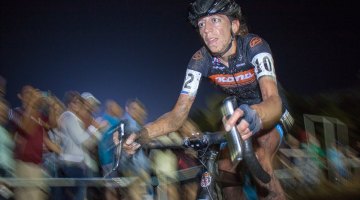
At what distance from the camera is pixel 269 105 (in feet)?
7.47

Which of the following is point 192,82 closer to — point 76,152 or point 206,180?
point 206,180

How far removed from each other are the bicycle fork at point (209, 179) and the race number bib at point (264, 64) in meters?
0.79

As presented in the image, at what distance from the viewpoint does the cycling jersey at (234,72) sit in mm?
3115

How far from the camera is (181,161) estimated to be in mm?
4891

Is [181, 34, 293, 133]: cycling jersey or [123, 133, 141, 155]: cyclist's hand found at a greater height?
[181, 34, 293, 133]: cycling jersey

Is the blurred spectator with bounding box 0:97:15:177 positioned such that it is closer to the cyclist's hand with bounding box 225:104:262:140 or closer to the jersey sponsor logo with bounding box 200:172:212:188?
the jersey sponsor logo with bounding box 200:172:212:188

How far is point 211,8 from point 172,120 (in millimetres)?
971

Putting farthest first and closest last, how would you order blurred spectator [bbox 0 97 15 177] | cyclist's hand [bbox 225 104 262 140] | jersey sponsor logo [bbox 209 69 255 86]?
blurred spectator [bbox 0 97 15 177] → jersey sponsor logo [bbox 209 69 255 86] → cyclist's hand [bbox 225 104 262 140]

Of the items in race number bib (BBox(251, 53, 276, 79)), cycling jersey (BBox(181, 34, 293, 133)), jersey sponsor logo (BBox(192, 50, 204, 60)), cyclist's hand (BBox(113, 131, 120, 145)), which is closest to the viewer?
cyclist's hand (BBox(113, 131, 120, 145))

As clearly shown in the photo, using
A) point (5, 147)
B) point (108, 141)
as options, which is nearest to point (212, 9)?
point (108, 141)

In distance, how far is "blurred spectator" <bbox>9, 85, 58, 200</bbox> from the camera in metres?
4.50

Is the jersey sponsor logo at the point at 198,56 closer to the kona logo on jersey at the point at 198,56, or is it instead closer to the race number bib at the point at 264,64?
the kona logo on jersey at the point at 198,56

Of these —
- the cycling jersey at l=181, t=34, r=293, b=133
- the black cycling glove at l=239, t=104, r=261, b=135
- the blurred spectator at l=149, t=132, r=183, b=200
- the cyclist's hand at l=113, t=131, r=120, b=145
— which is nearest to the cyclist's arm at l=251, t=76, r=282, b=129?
the black cycling glove at l=239, t=104, r=261, b=135

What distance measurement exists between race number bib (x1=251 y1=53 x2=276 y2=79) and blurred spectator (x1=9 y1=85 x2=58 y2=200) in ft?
9.73
